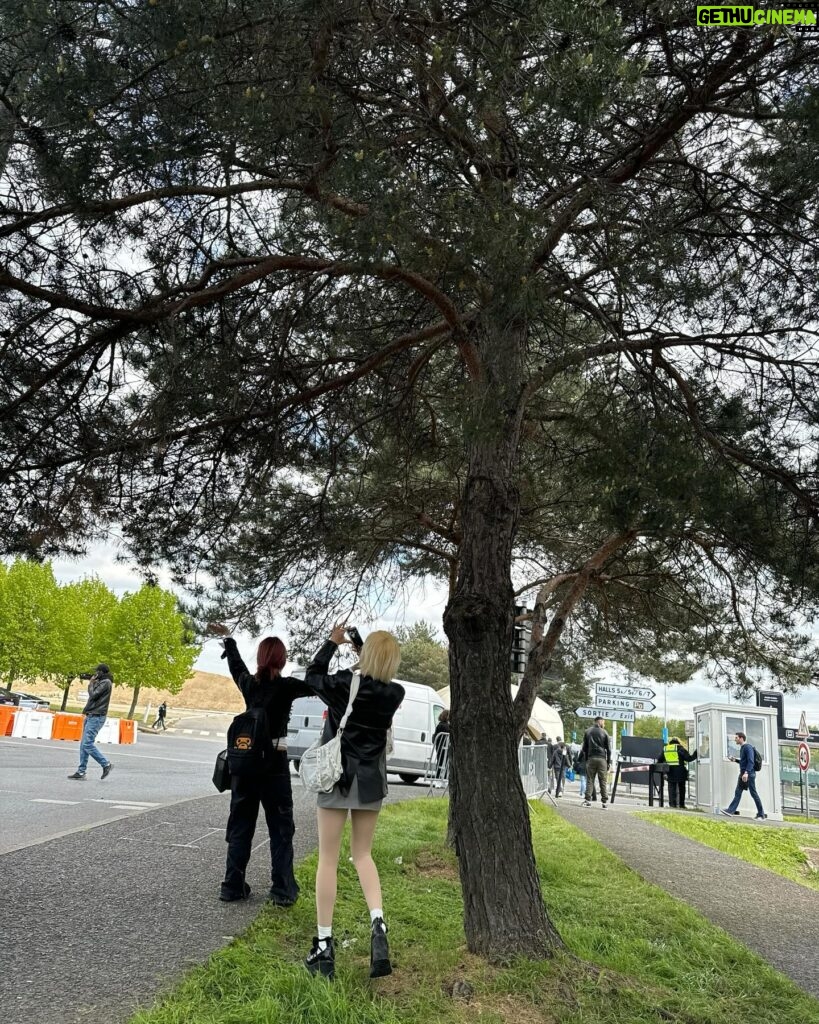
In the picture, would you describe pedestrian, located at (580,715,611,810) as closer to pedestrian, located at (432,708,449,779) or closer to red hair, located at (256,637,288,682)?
pedestrian, located at (432,708,449,779)

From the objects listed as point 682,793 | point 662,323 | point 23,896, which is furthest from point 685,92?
point 682,793

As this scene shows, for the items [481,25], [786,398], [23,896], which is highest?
[481,25]

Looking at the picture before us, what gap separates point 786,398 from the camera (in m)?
6.62

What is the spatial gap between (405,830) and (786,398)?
6160 millimetres

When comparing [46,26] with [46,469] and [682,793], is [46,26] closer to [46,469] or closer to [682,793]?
[46,469]

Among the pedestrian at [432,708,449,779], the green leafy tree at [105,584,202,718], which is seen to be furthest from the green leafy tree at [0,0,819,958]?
the green leafy tree at [105,584,202,718]

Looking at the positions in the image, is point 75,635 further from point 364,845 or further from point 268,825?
point 364,845

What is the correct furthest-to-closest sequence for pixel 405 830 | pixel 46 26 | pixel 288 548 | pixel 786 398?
pixel 405 830
pixel 288 548
pixel 786 398
pixel 46 26

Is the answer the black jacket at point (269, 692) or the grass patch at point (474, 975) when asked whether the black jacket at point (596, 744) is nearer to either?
the grass patch at point (474, 975)

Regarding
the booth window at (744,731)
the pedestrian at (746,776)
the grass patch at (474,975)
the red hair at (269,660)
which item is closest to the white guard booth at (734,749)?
the booth window at (744,731)

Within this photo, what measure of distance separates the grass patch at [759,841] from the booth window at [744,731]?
3035 mm

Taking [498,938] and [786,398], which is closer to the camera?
[498,938]

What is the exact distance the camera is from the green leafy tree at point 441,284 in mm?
4227

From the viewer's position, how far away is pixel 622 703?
62.0ft
